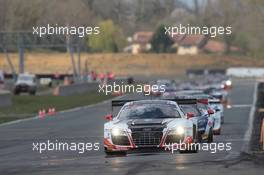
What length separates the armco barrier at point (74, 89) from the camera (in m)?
70.1

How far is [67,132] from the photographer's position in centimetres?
3184

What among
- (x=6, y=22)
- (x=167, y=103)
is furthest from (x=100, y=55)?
(x=167, y=103)

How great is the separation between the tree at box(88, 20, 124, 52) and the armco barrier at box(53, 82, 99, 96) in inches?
125

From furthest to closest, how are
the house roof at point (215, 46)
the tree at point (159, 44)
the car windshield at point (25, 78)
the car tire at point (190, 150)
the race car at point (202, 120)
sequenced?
the house roof at point (215, 46) → the tree at point (159, 44) → the car windshield at point (25, 78) → the race car at point (202, 120) → the car tire at point (190, 150)

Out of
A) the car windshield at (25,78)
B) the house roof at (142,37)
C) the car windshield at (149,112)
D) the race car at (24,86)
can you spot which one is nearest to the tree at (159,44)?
the house roof at (142,37)

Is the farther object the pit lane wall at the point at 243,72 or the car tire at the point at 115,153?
the pit lane wall at the point at 243,72

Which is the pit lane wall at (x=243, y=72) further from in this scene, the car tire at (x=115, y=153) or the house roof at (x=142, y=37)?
the car tire at (x=115, y=153)

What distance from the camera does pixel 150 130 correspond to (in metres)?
20.0

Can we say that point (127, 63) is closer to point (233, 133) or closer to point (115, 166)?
point (233, 133)

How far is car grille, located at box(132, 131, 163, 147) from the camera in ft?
65.4

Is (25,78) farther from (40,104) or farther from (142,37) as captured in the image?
(142,37)

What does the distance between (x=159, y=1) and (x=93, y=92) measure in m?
12.7

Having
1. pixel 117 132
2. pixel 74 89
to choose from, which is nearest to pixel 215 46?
pixel 74 89

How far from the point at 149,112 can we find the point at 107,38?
216 ft
